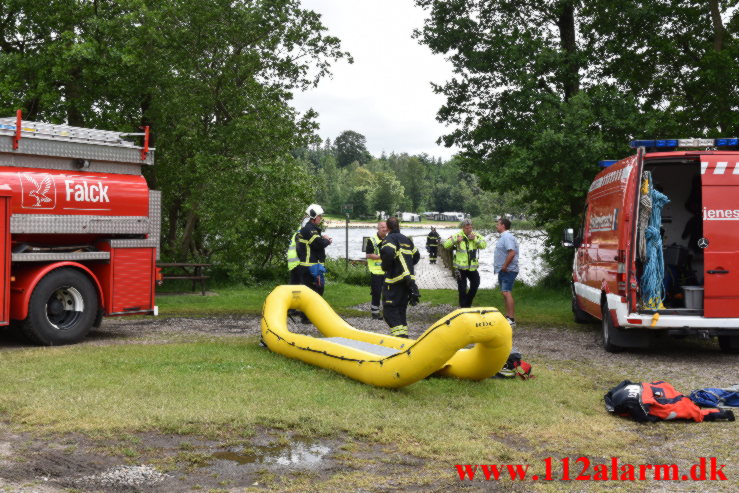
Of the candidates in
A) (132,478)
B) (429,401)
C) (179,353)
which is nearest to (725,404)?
(429,401)

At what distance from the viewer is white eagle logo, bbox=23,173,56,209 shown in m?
10.4

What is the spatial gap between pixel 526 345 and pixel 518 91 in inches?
276

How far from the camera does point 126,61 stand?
55.2 ft

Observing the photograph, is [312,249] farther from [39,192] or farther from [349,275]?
[349,275]

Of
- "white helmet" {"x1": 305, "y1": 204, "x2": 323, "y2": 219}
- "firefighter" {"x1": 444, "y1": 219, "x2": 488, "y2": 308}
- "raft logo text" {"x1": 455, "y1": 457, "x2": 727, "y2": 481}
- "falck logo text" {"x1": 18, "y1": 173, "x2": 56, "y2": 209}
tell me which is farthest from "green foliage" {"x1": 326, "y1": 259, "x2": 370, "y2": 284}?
"raft logo text" {"x1": 455, "y1": 457, "x2": 727, "y2": 481}

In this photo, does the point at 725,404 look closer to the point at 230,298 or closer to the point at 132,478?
the point at 132,478

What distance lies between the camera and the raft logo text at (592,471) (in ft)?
17.1

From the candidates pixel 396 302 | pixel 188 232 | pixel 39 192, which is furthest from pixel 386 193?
pixel 396 302

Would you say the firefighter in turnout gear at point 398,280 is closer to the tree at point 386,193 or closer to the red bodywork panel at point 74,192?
the red bodywork panel at point 74,192

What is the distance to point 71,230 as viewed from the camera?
35.5 ft

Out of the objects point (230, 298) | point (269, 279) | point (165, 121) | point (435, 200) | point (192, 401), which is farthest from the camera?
point (435, 200)

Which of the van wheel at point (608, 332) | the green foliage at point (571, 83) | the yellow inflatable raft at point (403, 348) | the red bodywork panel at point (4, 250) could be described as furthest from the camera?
the green foliage at point (571, 83)

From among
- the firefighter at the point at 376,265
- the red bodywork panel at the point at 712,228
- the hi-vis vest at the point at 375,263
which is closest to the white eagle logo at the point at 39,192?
the firefighter at the point at 376,265

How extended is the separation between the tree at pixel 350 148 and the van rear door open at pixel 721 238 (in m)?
179
